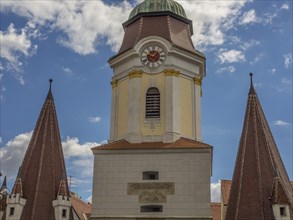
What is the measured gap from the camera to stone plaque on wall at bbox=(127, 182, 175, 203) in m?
32.0

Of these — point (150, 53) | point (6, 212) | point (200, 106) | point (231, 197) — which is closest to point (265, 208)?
point (231, 197)

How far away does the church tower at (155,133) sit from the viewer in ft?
105

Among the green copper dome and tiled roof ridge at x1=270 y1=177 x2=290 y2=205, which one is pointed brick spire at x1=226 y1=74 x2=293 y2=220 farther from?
the green copper dome

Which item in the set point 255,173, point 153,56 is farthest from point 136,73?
point 255,173

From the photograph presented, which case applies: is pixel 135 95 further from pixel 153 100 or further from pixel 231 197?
pixel 231 197

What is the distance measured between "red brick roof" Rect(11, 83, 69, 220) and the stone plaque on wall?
418cm

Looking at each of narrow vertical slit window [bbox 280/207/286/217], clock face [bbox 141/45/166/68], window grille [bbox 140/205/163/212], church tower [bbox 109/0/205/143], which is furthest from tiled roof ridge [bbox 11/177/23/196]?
narrow vertical slit window [bbox 280/207/286/217]

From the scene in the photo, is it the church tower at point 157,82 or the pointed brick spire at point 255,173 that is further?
the church tower at point 157,82

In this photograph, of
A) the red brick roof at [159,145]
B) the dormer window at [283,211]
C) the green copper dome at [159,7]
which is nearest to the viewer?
the dormer window at [283,211]

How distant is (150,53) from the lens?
35406mm

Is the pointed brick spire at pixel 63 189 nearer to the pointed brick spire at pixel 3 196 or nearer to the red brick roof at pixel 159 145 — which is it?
the red brick roof at pixel 159 145

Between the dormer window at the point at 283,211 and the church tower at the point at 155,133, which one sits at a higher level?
the church tower at the point at 155,133

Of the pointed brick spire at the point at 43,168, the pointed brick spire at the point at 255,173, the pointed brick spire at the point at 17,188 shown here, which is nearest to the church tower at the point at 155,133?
the pointed brick spire at the point at 255,173

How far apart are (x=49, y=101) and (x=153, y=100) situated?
7.33 meters
